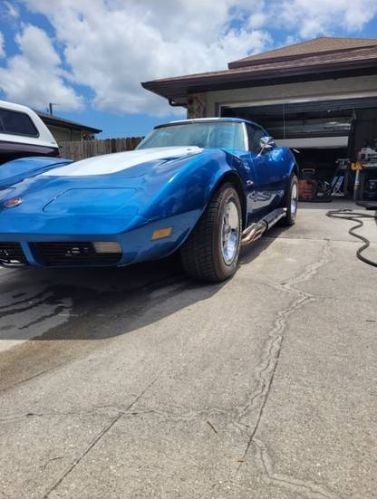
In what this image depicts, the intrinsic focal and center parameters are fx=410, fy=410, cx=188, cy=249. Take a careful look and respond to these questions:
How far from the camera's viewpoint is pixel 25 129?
251 inches

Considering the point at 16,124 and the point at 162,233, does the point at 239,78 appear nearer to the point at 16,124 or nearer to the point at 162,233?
the point at 16,124

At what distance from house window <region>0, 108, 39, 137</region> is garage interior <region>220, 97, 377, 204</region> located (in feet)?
20.7

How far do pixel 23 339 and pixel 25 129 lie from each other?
4.86 metres

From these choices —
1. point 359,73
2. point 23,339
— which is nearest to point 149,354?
point 23,339

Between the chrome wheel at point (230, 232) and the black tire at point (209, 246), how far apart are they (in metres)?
0.10

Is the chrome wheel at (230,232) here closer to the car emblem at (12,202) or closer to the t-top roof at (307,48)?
the car emblem at (12,202)

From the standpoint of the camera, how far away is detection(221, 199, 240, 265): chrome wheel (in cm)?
339

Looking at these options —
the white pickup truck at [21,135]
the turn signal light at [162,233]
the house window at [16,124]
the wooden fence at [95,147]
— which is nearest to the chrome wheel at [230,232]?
the turn signal light at [162,233]

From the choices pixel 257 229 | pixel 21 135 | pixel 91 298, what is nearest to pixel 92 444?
pixel 91 298

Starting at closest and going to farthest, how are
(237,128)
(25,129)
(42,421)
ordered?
(42,421), (237,128), (25,129)

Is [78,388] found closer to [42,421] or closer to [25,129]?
[42,421]

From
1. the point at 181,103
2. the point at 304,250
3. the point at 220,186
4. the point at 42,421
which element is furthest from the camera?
the point at 181,103

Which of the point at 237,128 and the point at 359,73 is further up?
the point at 359,73

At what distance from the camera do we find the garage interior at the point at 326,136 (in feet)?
36.1
